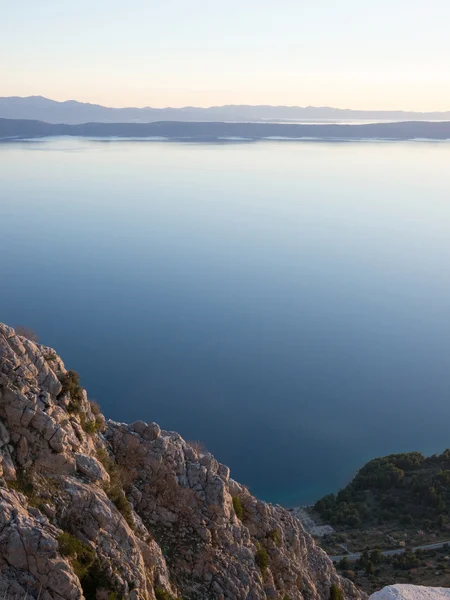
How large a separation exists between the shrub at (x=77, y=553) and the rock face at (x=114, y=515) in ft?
0.04

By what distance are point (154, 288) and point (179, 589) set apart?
47.2m

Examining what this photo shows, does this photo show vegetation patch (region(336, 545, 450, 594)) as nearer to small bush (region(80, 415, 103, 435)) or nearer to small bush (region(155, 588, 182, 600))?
small bush (region(155, 588, 182, 600))

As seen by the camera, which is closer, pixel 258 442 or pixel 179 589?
pixel 179 589

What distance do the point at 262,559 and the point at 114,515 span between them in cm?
390

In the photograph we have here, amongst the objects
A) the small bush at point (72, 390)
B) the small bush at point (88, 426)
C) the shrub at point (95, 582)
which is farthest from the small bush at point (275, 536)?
the shrub at point (95, 582)

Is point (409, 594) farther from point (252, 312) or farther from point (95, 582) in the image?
point (252, 312)

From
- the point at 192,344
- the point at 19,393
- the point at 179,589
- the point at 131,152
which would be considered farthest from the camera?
the point at 131,152

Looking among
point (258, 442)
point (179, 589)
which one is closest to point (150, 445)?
point (179, 589)

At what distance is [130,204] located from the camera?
90.0m

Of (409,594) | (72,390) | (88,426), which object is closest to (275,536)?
(409,594)

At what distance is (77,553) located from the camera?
24.6 ft

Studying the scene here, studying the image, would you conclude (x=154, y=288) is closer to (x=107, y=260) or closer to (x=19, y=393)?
(x=107, y=260)

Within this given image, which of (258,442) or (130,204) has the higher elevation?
(130,204)

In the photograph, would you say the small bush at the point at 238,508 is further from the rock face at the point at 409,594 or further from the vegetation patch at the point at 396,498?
the vegetation patch at the point at 396,498
